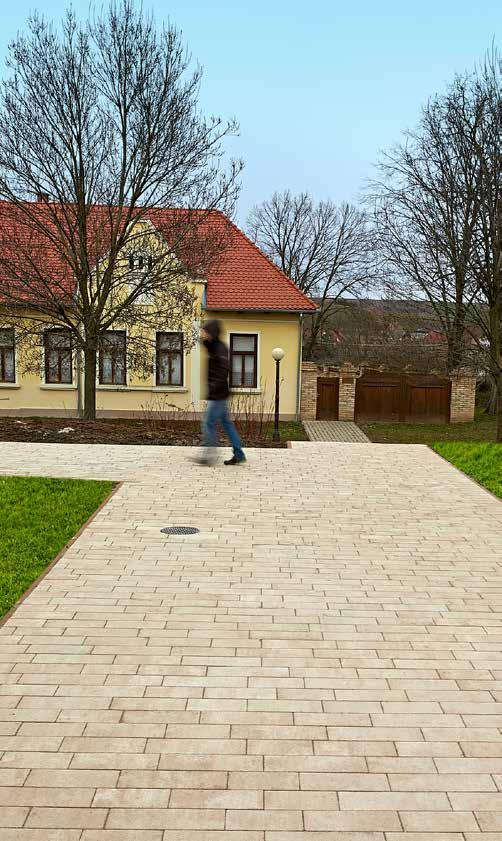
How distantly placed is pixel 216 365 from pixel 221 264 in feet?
48.5

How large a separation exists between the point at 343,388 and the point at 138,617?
21.9 metres

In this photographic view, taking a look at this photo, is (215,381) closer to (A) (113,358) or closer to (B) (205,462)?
(B) (205,462)

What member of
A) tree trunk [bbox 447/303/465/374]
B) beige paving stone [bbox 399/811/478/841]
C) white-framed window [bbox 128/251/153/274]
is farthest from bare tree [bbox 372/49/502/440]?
beige paving stone [bbox 399/811/478/841]

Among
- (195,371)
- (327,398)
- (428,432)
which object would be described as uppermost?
(195,371)

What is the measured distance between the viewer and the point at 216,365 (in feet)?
32.9

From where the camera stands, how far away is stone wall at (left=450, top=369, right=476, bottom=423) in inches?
1059

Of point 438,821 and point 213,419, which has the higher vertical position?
point 213,419

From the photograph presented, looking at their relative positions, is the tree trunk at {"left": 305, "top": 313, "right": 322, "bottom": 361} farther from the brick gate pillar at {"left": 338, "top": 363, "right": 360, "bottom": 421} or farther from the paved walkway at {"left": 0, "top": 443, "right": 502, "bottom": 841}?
the paved walkway at {"left": 0, "top": 443, "right": 502, "bottom": 841}

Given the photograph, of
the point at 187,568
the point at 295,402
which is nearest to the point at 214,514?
the point at 187,568

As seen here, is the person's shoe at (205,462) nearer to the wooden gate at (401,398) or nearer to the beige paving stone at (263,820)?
the beige paving stone at (263,820)

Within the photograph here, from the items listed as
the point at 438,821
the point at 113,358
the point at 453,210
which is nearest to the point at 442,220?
the point at 453,210

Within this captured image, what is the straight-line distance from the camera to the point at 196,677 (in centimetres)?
421

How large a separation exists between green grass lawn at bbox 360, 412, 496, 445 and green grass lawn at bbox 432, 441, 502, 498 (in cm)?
704

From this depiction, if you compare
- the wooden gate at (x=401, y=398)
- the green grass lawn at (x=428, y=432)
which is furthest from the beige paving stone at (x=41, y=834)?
the wooden gate at (x=401, y=398)
